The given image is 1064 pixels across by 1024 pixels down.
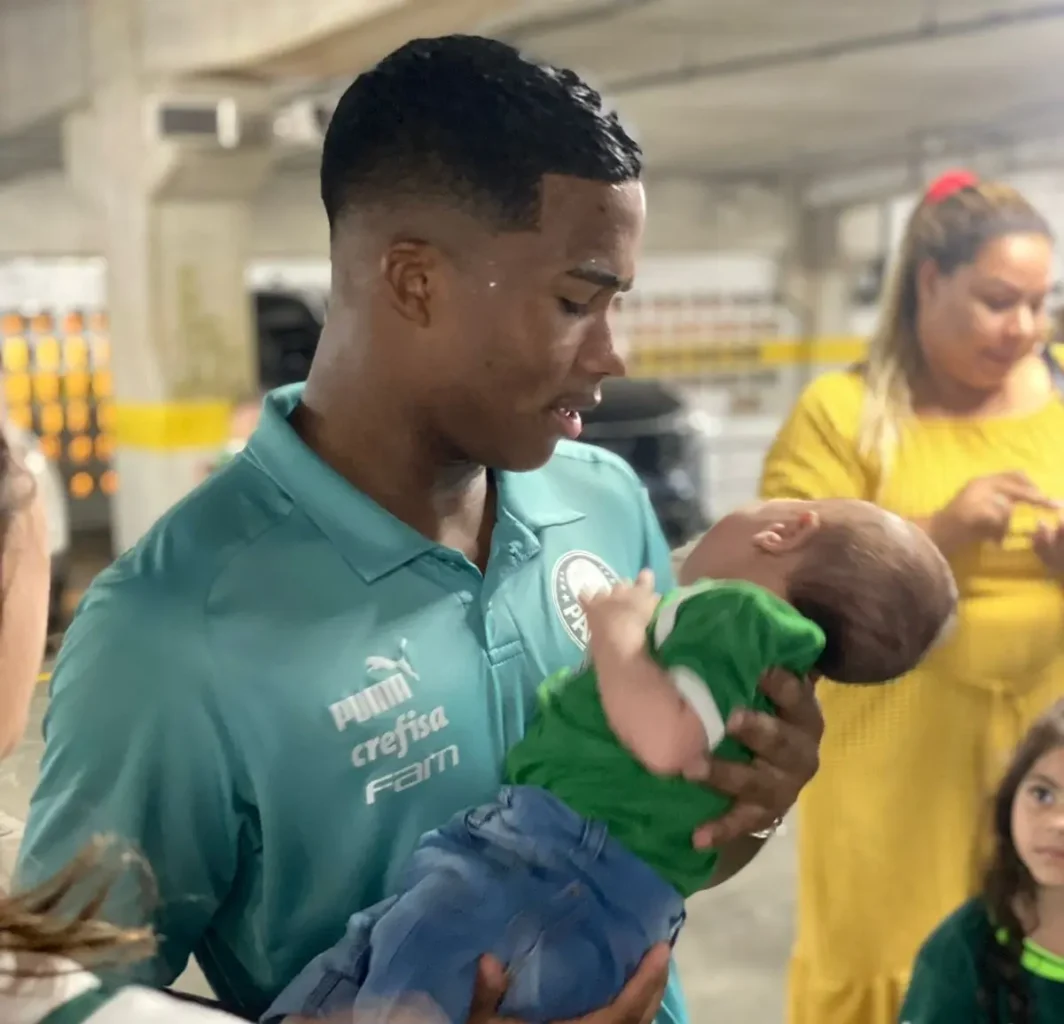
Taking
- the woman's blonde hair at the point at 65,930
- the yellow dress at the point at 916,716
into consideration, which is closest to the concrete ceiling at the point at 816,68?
the yellow dress at the point at 916,716

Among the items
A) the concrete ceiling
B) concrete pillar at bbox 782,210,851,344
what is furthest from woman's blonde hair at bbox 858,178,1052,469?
concrete pillar at bbox 782,210,851,344

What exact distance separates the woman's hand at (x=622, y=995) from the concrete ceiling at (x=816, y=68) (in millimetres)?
3214

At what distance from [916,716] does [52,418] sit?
7.02m

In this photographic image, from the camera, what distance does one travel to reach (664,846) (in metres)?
0.98

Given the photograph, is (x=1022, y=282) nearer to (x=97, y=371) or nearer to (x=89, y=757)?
(x=89, y=757)

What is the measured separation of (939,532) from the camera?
1.75 m

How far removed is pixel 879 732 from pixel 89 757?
1307 millimetres

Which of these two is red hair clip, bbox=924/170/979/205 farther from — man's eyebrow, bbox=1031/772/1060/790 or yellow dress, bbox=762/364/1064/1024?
man's eyebrow, bbox=1031/772/1060/790

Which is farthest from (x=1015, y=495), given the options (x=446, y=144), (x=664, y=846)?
(x=446, y=144)

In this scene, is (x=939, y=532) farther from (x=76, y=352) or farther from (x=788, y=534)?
(x=76, y=352)

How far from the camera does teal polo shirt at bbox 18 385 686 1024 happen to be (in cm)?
90

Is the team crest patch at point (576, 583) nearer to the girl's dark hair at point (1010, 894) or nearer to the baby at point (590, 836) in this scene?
Answer: the baby at point (590, 836)

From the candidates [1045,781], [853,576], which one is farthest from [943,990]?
[853,576]

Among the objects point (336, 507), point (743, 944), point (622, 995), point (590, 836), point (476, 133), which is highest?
point (476, 133)
